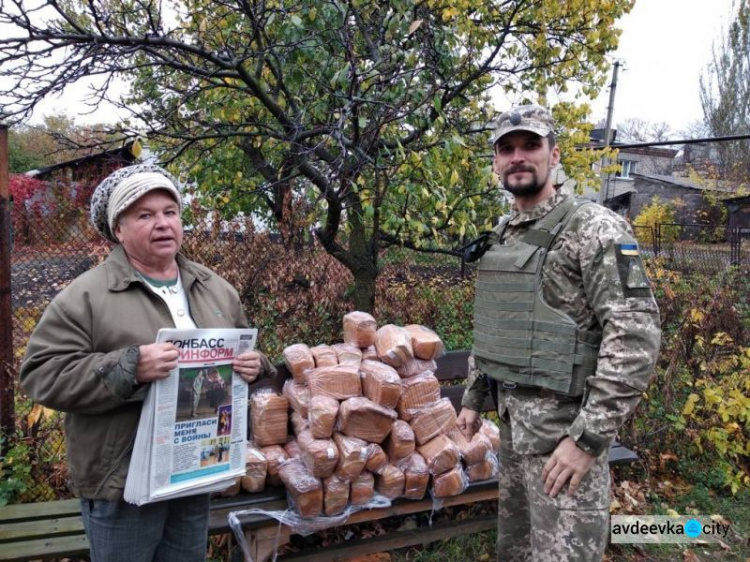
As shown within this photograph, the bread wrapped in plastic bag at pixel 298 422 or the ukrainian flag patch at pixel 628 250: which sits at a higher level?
the ukrainian flag patch at pixel 628 250

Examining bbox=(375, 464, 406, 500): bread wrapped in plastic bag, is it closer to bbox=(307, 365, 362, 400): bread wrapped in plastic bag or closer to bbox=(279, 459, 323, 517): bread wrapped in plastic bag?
bbox=(279, 459, 323, 517): bread wrapped in plastic bag

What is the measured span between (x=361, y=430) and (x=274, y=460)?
1.67 feet

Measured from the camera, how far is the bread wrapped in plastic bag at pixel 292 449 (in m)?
2.75

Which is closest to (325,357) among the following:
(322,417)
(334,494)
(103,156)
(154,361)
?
(322,417)

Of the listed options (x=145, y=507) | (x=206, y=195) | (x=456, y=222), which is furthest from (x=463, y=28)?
(x=145, y=507)

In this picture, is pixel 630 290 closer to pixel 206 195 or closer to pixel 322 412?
pixel 322 412

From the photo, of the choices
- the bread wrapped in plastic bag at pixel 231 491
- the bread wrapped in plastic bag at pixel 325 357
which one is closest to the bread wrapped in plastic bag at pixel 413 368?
the bread wrapped in plastic bag at pixel 325 357

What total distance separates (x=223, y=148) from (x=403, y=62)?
2060 millimetres

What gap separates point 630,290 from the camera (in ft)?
5.67

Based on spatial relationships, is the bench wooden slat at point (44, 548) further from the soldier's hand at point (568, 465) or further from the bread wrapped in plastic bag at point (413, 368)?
the soldier's hand at point (568, 465)

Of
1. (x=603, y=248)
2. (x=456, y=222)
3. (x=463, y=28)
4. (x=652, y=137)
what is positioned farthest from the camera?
(x=652, y=137)

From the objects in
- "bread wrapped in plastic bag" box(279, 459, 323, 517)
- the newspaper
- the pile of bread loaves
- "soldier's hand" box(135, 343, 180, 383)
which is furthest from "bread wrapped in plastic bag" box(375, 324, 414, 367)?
"soldier's hand" box(135, 343, 180, 383)

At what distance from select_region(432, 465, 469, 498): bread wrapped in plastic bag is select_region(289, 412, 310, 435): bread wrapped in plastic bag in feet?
2.57

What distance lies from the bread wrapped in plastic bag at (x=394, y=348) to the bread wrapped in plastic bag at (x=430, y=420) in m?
0.30
